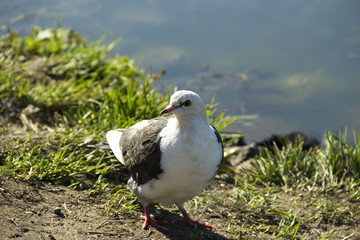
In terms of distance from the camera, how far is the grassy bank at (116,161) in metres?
4.41

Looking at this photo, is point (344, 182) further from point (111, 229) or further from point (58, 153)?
point (58, 153)

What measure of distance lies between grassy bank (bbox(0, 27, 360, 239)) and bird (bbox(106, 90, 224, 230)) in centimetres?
45

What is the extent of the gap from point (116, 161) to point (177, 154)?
1.43 metres

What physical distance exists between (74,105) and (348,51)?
476 centimetres

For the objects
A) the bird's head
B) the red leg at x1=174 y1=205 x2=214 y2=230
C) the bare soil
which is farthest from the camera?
the red leg at x1=174 y1=205 x2=214 y2=230

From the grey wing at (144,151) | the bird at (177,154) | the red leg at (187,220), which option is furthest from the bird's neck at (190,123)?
the red leg at (187,220)

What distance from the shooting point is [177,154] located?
3543mm

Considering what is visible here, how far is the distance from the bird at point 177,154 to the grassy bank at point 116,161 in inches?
17.6

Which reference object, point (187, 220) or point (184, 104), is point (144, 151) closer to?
point (184, 104)

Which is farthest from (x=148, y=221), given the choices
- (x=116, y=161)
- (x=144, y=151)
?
(x=116, y=161)

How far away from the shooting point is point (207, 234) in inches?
160

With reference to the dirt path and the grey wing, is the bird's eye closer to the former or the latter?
the grey wing

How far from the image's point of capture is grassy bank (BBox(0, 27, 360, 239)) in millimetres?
4410

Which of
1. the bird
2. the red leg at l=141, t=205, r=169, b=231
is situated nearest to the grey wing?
the bird
